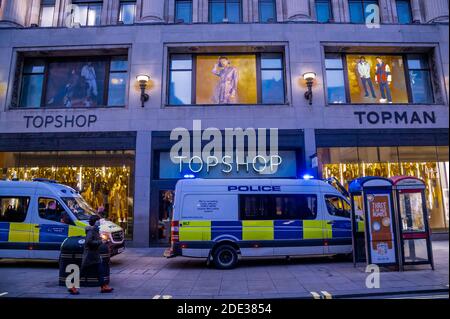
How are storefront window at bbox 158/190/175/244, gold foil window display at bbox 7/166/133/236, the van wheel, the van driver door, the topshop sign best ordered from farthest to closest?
the topshop sign < gold foil window display at bbox 7/166/133/236 < storefront window at bbox 158/190/175/244 < the van driver door < the van wheel

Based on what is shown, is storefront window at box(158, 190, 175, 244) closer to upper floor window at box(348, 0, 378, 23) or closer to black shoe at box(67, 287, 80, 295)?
black shoe at box(67, 287, 80, 295)

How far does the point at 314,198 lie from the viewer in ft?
35.0

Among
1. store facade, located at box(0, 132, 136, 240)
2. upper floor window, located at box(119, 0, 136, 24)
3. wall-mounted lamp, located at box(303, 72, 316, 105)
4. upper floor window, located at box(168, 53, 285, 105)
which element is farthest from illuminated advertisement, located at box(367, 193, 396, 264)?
upper floor window, located at box(119, 0, 136, 24)

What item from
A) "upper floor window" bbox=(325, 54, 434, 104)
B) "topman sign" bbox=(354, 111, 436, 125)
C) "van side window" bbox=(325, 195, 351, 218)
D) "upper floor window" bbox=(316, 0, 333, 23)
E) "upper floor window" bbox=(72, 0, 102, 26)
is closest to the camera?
"van side window" bbox=(325, 195, 351, 218)

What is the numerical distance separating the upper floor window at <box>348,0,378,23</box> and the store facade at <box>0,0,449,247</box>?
0.22 m

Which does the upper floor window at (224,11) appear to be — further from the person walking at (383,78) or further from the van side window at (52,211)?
the van side window at (52,211)

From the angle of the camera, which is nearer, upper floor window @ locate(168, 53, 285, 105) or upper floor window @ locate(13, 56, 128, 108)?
upper floor window @ locate(168, 53, 285, 105)

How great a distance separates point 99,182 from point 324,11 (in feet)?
47.6

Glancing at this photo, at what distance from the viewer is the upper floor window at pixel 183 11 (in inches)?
670

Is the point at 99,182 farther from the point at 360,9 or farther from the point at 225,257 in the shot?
the point at 360,9

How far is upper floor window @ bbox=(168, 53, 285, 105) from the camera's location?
15.9 meters

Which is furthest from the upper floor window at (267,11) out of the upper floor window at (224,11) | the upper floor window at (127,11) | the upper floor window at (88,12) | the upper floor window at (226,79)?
the upper floor window at (88,12)
